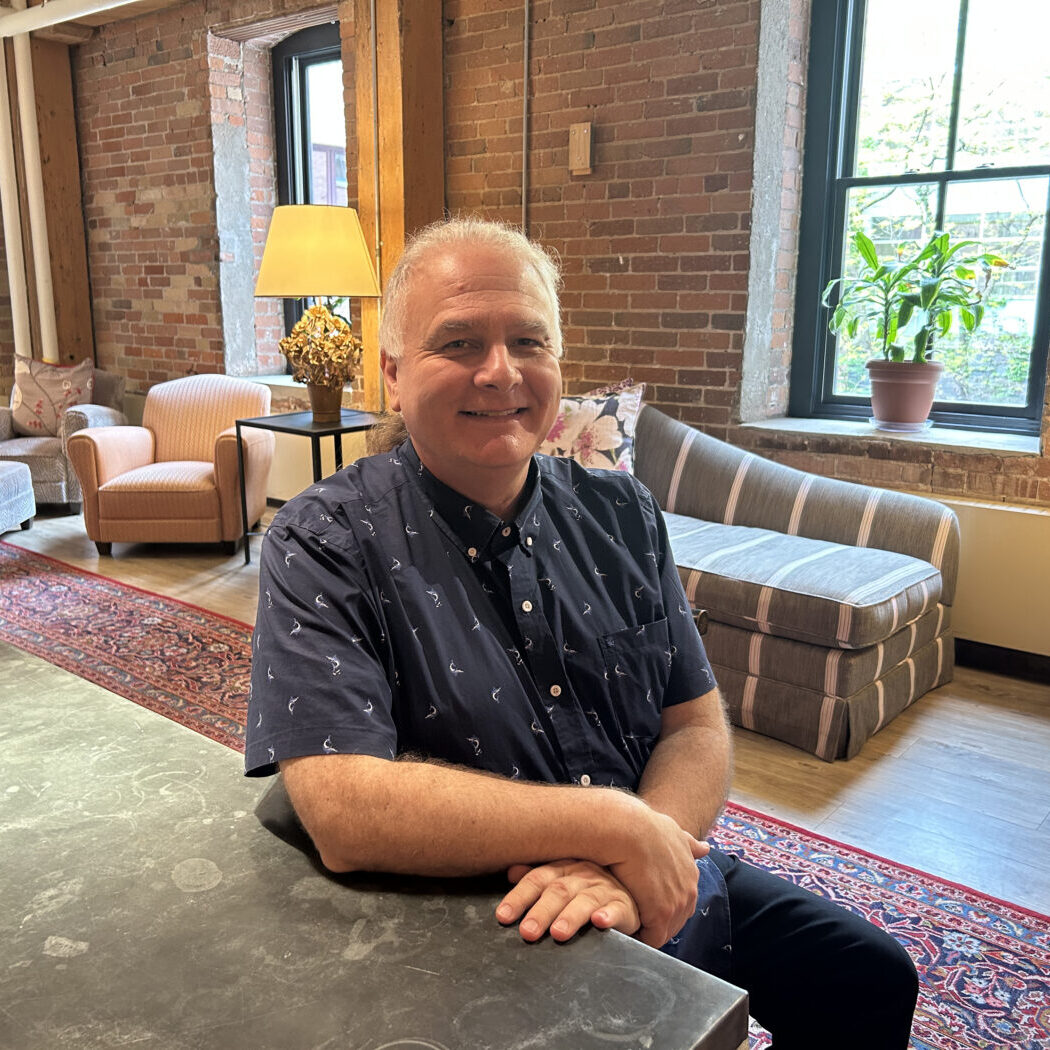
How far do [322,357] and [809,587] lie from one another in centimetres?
250

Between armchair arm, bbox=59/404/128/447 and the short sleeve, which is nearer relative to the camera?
the short sleeve

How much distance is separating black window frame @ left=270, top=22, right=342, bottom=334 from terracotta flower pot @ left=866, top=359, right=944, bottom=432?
3.79 meters

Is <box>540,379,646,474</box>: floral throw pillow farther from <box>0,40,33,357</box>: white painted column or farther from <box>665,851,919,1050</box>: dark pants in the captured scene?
<box>0,40,33,357</box>: white painted column

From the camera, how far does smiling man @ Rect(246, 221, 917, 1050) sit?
3.10 ft

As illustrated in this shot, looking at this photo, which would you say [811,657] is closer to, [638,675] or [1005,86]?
[638,675]

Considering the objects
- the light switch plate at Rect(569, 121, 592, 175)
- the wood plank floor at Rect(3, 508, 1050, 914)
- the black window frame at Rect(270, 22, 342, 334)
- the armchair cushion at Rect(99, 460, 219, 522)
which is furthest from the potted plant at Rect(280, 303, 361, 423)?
the wood plank floor at Rect(3, 508, 1050, 914)

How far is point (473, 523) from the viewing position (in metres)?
1.21

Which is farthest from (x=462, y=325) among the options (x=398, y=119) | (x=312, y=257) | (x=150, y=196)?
(x=150, y=196)

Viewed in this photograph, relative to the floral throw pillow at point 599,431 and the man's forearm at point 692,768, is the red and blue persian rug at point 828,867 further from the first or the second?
the floral throw pillow at point 599,431

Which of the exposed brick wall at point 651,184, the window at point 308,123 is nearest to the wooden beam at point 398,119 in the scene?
the exposed brick wall at point 651,184

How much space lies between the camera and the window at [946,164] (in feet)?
11.5

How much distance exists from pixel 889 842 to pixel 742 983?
1244mm

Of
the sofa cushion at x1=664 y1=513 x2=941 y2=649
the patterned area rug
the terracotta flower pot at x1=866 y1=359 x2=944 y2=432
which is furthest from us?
the terracotta flower pot at x1=866 y1=359 x2=944 y2=432

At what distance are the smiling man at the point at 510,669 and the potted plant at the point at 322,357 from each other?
3.09 meters
